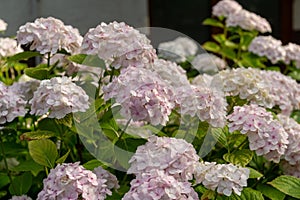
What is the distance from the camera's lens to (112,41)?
143 cm

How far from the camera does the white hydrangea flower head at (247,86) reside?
1636mm

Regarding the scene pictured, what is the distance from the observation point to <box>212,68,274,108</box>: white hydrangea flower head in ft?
5.37

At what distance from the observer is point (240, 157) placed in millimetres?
1455

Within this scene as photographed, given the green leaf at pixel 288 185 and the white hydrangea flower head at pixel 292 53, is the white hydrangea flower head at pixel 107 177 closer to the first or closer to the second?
the green leaf at pixel 288 185

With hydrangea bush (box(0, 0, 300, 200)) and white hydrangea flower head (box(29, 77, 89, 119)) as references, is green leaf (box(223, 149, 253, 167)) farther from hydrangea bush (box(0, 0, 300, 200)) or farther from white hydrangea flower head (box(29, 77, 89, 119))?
white hydrangea flower head (box(29, 77, 89, 119))

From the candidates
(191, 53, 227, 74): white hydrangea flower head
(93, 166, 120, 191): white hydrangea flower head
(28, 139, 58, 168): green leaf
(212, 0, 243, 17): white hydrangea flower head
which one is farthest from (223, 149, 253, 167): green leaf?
(212, 0, 243, 17): white hydrangea flower head

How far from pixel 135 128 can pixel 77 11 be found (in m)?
2.10

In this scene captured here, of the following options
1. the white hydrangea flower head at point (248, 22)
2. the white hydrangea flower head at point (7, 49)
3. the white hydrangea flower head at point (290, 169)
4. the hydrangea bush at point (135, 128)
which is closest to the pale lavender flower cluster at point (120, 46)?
the hydrangea bush at point (135, 128)

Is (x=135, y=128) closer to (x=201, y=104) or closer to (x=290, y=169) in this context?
(x=201, y=104)

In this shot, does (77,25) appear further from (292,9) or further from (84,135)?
(84,135)

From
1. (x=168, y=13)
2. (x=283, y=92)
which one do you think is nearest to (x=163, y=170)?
(x=283, y=92)

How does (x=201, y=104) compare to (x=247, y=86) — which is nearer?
(x=201, y=104)

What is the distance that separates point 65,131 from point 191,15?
3049 mm

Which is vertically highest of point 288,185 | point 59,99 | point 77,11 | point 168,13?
point 59,99
